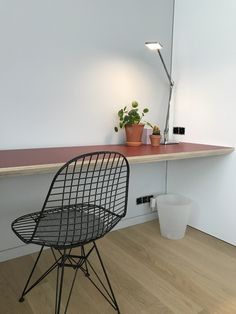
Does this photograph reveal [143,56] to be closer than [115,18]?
No

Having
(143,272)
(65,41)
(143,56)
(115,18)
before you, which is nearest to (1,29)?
(65,41)

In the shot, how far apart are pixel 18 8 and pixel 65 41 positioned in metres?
0.36

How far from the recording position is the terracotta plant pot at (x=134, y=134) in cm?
221

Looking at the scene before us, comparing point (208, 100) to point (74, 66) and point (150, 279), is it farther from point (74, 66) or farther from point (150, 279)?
point (150, 279)

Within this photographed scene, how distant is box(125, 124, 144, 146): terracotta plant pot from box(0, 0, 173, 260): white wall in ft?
0.58

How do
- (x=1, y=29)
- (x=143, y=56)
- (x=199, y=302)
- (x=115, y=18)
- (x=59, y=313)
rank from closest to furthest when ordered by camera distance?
(x=59, y=313) < (x=199, y=302) < (x=1, y=29) < (x=115, y=18) < (x=143, y=56)

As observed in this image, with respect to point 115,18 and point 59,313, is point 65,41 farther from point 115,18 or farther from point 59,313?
point 59,313

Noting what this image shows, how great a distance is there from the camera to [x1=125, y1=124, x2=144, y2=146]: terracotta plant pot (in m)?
2.21

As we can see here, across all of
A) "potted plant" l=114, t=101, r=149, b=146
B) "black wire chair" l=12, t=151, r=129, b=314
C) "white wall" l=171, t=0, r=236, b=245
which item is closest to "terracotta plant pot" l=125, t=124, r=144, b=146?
"potted plant" l=114, t=101, r=149, b=146

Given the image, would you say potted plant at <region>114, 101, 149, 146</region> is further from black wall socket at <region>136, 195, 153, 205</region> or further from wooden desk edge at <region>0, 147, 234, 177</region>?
black wall socket at <region>136, 195, 153, 205</region>

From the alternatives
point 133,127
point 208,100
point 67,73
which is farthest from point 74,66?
point 208,100

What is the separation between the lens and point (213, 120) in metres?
2.31

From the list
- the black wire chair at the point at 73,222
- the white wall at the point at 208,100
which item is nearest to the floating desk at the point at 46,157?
the black wire chair at the point at 73,222

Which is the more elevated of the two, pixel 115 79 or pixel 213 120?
pixel 115 79
